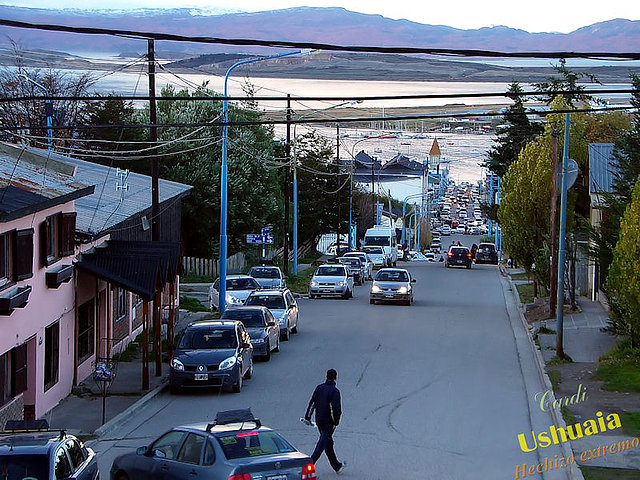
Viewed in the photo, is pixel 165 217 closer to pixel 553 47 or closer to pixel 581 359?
pixel 581 359

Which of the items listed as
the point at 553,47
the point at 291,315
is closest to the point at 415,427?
the point at 553,47

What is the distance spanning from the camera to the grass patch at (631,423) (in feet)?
60.2

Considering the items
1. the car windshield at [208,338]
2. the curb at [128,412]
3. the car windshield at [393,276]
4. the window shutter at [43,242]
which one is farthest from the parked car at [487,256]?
the window shutter at [43,242]

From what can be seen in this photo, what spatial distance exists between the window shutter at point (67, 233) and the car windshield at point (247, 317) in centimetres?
653

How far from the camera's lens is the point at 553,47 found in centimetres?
1542

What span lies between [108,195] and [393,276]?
16.9 meters

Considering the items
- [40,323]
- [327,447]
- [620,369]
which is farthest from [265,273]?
[327,447]

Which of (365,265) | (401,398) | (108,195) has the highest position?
(108,195)

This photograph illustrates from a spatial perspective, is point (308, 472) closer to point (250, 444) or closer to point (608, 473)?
point (250, 444)

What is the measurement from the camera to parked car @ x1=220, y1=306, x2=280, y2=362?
93.9 ft

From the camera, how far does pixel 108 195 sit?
111ft

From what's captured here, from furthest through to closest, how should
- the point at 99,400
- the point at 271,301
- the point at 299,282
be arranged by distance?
1. the point at 299,282
2. the point at 271,301
3. the point at 99,400

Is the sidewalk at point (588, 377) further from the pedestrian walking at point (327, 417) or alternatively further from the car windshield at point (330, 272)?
the car windshield at point (330, 272)

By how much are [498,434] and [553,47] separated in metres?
7.57
